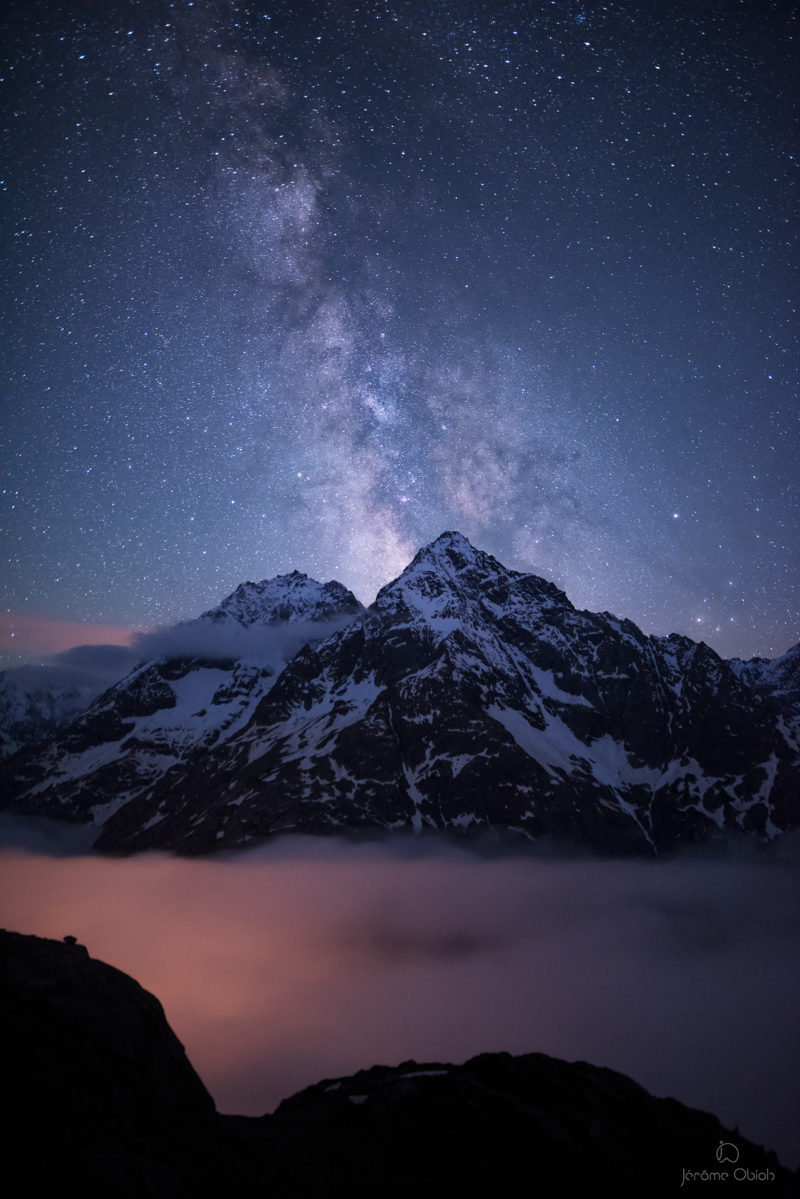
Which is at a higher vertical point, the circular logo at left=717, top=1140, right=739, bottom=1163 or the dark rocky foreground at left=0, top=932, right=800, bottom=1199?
the dark rocky foreground at left=0, top=932, right=800, bottom=1199

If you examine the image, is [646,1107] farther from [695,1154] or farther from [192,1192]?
[192,1192]

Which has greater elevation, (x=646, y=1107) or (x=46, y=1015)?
(x=46, y=1015)

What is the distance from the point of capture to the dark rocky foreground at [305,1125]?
16.4m

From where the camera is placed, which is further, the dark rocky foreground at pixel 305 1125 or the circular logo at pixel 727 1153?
the circular logo at pixel 727 1153

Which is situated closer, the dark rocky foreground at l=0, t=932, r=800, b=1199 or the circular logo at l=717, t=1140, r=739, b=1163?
the dark rocky foreground at l=0, t=932, r=800, b=1199

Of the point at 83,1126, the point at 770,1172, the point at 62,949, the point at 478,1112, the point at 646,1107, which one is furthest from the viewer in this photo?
the point at 646,1107

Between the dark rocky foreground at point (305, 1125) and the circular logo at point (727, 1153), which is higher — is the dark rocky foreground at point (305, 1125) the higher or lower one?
the higher one

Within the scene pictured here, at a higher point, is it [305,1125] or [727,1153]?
[727,1153]

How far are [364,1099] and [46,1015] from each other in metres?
18.1

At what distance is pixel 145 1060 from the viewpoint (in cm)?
2119

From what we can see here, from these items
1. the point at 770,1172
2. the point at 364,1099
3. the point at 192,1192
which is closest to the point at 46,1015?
the point at 192,1192

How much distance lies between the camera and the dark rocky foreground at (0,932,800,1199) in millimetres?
16406

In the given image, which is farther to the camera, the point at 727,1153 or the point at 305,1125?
the point at 727,1153

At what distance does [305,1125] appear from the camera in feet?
86.9
